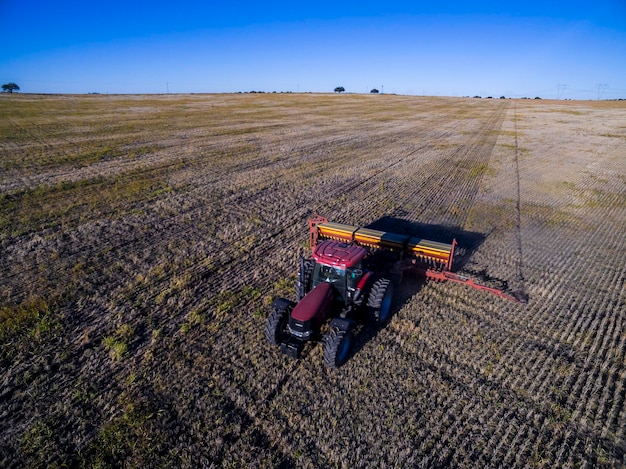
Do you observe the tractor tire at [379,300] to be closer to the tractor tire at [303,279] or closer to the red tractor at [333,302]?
the red tractor at [333,302]

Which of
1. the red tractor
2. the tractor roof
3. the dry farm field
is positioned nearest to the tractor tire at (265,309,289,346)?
the red tractor

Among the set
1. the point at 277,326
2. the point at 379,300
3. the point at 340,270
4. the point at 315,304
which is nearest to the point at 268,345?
the point at 277,326

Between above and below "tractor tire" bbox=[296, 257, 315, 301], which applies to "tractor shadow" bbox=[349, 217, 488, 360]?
below

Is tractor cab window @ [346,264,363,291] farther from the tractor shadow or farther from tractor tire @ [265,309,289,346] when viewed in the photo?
tractor tire @ [265,309,289,346]

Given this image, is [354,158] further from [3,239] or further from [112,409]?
[112,409]

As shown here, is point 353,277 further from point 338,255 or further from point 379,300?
point 379,300

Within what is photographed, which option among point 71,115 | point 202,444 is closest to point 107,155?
point 202,444

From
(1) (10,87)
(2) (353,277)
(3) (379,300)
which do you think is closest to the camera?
(2) (353,277)
